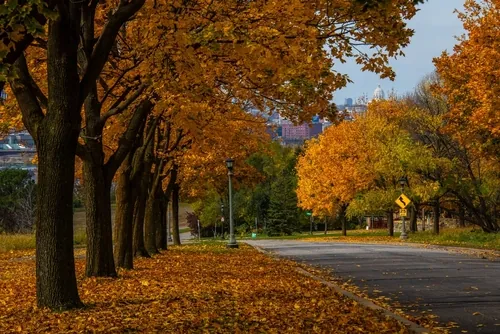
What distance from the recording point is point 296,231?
255 ft

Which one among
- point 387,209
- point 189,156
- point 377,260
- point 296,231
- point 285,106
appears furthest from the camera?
point 296,231

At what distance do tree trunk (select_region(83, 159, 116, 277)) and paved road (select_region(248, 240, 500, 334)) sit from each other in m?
Answer: 5.37

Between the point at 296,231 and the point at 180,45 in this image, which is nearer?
the point at 180,45

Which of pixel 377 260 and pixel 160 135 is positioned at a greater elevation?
pixel 160 135

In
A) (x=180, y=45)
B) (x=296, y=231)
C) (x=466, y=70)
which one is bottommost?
(x=296, y=231)

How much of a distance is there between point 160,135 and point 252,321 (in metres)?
18.3

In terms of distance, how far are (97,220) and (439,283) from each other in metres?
7.12

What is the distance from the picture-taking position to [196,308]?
979 centimetres

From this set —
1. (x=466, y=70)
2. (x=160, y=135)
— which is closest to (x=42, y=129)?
(x=160, y=135)

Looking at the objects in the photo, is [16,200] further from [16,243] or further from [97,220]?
[97,220]

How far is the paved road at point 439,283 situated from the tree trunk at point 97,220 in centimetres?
537

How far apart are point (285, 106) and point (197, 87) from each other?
2.60 meters

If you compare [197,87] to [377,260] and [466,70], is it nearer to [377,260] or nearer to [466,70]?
[377,260]

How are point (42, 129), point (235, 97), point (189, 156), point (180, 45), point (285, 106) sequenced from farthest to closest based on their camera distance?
1. point (189, 156)
2. point (235, 97)
3. point (285, 106)
4. point (180, 45)
5. point (42, 129)
